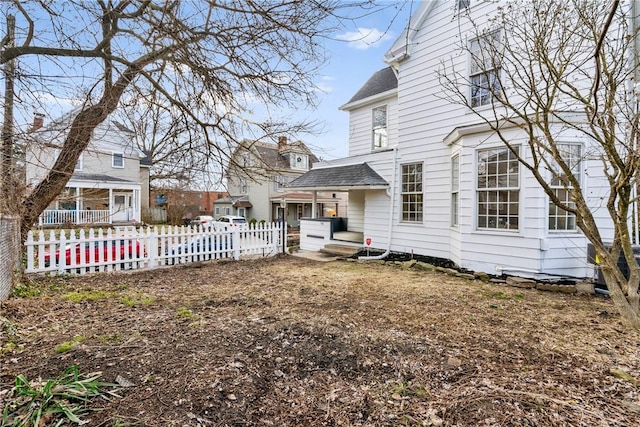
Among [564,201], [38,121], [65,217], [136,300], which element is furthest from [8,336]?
[65,217]

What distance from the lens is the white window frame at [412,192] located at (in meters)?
9.16

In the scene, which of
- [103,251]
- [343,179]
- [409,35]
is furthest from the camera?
[343,179]

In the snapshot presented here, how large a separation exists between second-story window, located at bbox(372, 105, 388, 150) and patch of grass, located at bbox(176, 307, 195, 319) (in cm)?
823

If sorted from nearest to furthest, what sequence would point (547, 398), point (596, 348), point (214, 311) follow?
point (547, 398) → point (596, 348) → point (214, 311)

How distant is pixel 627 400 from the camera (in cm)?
244

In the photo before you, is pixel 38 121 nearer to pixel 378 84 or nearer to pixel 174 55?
pixel 174 55

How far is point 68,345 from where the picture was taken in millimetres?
3074

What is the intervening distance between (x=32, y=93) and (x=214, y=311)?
3305 millimetres

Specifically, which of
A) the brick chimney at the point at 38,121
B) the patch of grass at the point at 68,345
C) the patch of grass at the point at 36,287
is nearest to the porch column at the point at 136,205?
the patch of grass at the point at 36,287

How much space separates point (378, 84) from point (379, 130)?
1851mm

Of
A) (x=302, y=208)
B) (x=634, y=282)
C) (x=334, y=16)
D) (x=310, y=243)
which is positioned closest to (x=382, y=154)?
(x=310, y=243)

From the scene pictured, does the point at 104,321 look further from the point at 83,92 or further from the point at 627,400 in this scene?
the point at 627,400

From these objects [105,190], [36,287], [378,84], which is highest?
[378,84]

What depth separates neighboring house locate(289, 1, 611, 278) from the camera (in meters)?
6.35
